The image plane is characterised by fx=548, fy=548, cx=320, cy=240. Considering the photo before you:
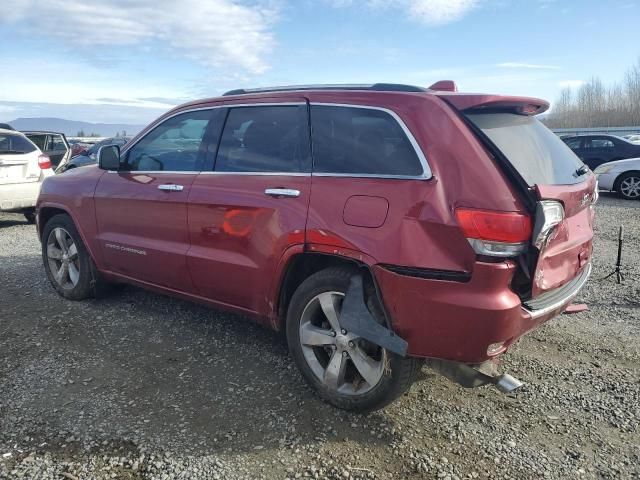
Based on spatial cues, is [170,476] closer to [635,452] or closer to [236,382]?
[236,382]

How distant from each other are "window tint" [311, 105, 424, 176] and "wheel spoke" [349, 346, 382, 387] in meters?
1.00

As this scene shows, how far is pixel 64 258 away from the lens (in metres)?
5.04

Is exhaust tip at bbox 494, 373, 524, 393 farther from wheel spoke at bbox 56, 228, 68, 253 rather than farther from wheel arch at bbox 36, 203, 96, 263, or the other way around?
wheel spoke at bbox 56, 228, 68, 253

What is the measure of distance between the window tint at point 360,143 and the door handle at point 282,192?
0.18 metres

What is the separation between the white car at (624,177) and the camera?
12.5 m

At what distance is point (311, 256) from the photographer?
324 centimetres

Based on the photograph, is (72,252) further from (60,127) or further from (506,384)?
(60,127)

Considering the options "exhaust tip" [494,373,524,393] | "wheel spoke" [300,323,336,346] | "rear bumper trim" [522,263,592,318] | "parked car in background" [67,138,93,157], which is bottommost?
"exhaust tip" [494,373,524,393]

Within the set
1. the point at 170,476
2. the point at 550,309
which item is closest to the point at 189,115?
the point at 170,476

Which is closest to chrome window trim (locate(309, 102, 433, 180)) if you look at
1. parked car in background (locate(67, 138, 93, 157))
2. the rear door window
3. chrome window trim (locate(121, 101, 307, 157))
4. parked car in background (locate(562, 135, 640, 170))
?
chrome window trim (locate(121, 101, 307, 157))

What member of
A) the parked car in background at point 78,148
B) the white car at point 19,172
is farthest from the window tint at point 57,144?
the white car at point 19,172

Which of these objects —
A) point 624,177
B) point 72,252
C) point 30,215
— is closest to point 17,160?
point 30,215

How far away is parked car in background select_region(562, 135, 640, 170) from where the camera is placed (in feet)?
50.4

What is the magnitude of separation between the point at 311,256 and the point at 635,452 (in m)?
1.98
